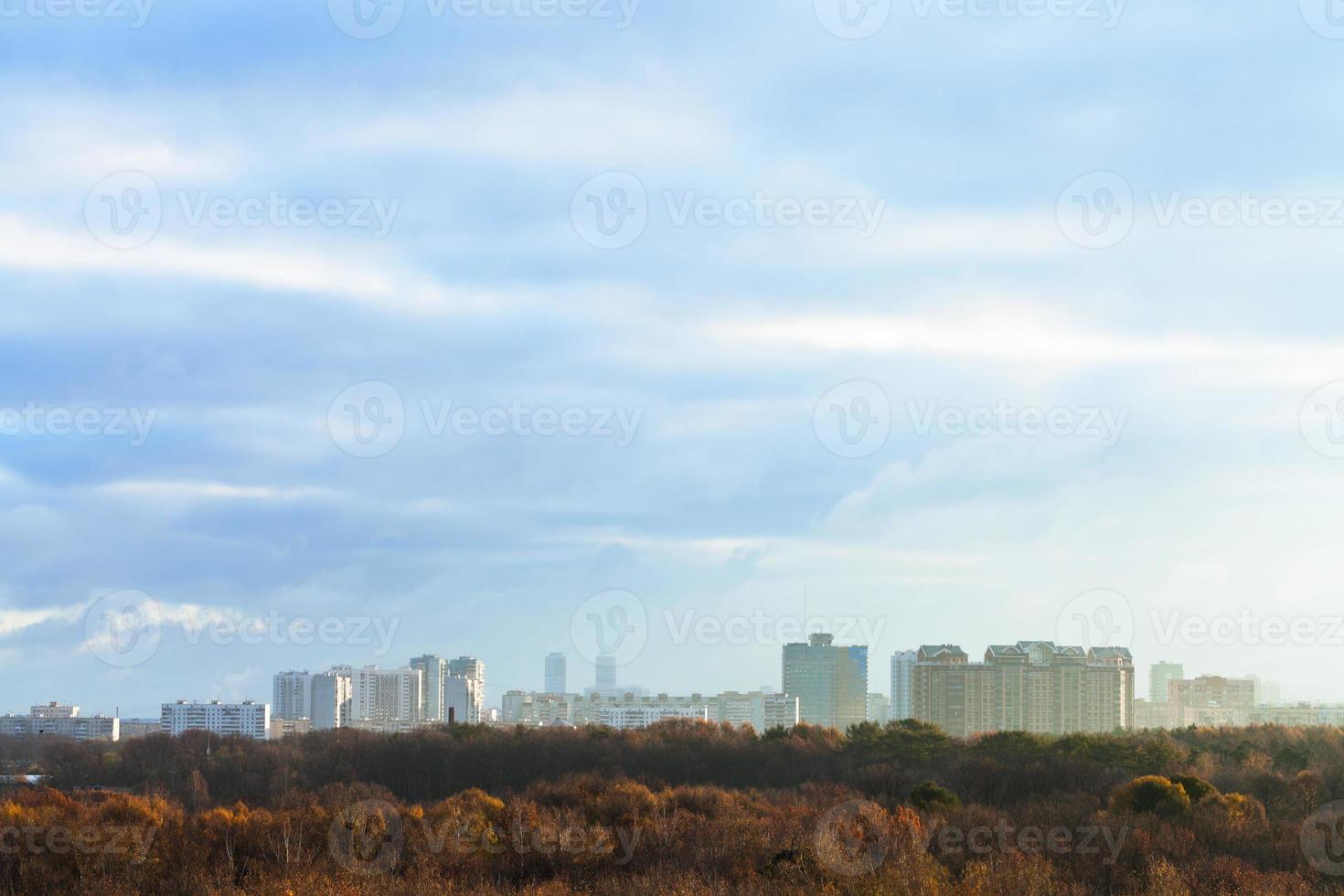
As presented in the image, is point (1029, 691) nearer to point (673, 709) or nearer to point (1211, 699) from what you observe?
point (1211, 699)

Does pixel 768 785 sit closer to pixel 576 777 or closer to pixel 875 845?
pixel 576 777

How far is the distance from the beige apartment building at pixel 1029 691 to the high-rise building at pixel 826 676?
56948 mm

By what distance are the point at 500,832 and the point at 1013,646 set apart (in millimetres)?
98357

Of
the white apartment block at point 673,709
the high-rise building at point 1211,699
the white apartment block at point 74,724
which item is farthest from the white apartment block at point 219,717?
the high-rise building at point 1211,699

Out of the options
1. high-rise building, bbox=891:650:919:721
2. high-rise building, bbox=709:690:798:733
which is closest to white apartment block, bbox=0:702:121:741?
high-rise building, bbox=709:690:798:733

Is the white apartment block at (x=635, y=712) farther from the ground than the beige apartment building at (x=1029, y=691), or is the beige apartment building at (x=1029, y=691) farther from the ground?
the beige apartment building at (x=1029, y=691)

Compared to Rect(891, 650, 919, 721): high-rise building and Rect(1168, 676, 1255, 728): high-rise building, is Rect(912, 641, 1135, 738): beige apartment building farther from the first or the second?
Rect(891, 650, 919, 721): high-rise building

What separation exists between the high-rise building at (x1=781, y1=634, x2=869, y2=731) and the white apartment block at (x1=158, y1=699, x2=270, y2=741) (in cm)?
7251

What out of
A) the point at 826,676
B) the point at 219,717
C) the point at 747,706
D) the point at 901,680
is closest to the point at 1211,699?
the point at 901,680

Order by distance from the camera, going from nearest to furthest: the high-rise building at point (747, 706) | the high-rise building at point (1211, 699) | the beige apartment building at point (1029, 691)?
the beige apartment building at point (1029, 691) < the high-rise building at point (1211, 699) < the high-rise building at point (747, 706)

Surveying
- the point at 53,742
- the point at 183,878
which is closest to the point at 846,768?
the point at 183,878

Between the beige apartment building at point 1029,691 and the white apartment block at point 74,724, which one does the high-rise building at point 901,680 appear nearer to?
the beige apartment building at point 1029,691

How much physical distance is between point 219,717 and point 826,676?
3297 inches

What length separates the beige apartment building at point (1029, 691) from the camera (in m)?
130
